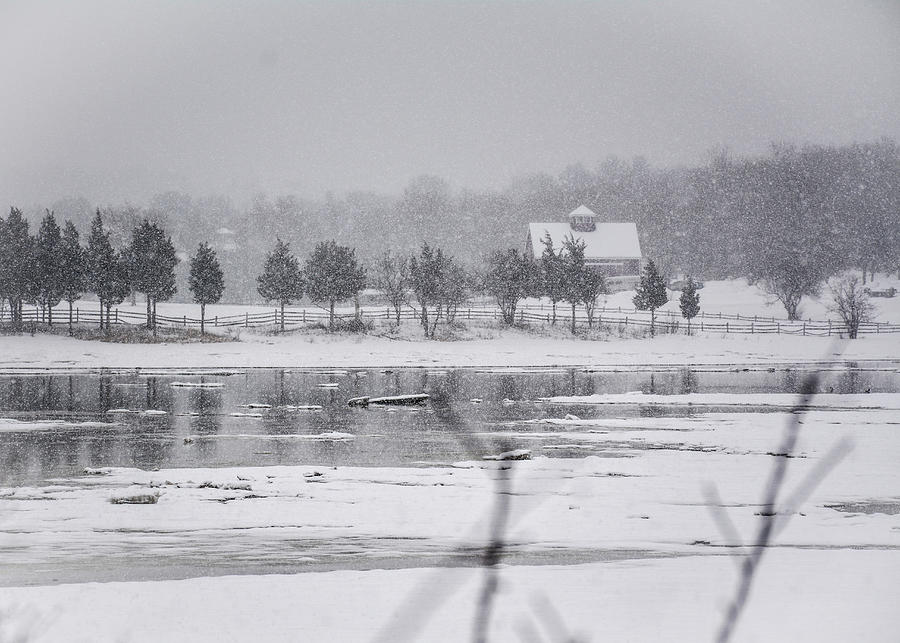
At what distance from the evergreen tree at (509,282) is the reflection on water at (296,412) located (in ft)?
82.8

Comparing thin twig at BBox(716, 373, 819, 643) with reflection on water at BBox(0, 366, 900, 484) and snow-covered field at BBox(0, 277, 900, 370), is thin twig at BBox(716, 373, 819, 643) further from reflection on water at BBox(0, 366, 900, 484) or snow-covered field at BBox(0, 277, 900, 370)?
snow-covered field at BBox(0, 277, 900, 370)

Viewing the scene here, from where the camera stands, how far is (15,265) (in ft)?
211

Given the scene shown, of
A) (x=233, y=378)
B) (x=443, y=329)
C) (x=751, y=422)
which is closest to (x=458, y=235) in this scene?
(x=443, y=329)

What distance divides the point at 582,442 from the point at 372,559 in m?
10.6

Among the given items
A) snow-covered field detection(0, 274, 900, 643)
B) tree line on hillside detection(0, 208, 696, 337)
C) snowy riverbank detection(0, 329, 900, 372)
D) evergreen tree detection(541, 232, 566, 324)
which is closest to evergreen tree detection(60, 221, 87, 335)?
tree line on hillside detection(0, 208, 696, 337)

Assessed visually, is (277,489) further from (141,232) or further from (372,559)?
(141,232)

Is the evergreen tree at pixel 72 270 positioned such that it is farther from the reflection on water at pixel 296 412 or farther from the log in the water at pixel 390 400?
the log in the water at pixel 390 400

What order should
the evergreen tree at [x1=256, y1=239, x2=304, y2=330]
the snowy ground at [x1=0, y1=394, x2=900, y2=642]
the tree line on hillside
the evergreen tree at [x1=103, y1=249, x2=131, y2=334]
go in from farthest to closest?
the evergreen tree at [x1=256, y1=239, x2=304, y2=330], the tree line on hillside, the evergreen tree at [x1=103, y1=249, x2=131, y2=334], the snowy ground at [x1=0, y1=394, x2=900, y2=642]

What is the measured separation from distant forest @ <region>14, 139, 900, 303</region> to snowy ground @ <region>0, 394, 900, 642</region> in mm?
82995

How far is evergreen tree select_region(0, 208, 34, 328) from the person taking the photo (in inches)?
2499

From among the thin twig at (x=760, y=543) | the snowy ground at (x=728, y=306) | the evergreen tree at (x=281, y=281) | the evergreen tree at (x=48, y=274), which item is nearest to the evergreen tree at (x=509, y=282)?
the snowy ground at (x=728, y=306)

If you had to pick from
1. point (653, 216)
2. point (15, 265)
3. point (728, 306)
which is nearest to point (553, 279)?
point (728, 306)

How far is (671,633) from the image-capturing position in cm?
781

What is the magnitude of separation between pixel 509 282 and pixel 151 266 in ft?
86.8
